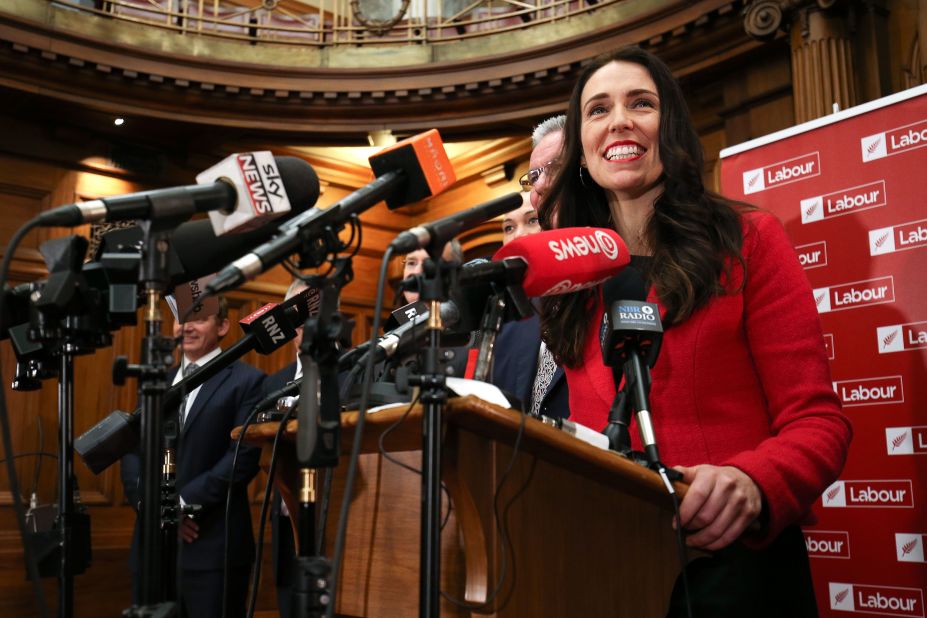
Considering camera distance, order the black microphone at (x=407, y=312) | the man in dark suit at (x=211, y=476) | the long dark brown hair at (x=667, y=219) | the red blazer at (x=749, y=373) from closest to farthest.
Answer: the red blazer at (x=749, y=373) < the long dark brown hair at (x=667, y=219) < the black microphone at (x=407, y=312) < the man in dark suit at (x=211, y=476)

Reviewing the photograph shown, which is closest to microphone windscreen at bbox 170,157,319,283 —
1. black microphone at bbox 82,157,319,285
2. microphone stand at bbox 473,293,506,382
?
black microphone at bbox 82,157,319,285

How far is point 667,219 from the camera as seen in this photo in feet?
5.85

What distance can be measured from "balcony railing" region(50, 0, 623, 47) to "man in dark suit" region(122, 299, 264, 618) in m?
2.99

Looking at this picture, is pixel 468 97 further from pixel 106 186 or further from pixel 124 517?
pixel 124 517

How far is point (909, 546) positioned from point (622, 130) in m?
1.70

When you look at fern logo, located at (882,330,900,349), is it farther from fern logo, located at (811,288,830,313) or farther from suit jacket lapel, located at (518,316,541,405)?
suit jacket lapel, located at (518,316,541,405)

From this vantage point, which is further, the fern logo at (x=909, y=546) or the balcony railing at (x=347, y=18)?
the balcony railing at (x=347, y=18)

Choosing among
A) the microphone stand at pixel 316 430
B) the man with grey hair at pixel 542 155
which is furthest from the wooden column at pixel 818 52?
the microphone stand at pixel 316 430

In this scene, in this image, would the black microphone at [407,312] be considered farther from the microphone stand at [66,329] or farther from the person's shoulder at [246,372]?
the person's shoulder at [246,372]

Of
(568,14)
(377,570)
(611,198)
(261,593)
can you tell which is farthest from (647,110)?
(261,593)

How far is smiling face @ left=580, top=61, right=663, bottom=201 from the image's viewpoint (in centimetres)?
185

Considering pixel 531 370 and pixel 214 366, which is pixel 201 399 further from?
pixel 214 366

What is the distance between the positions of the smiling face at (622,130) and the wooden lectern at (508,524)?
2.37 feet

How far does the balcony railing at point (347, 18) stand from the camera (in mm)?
6305
